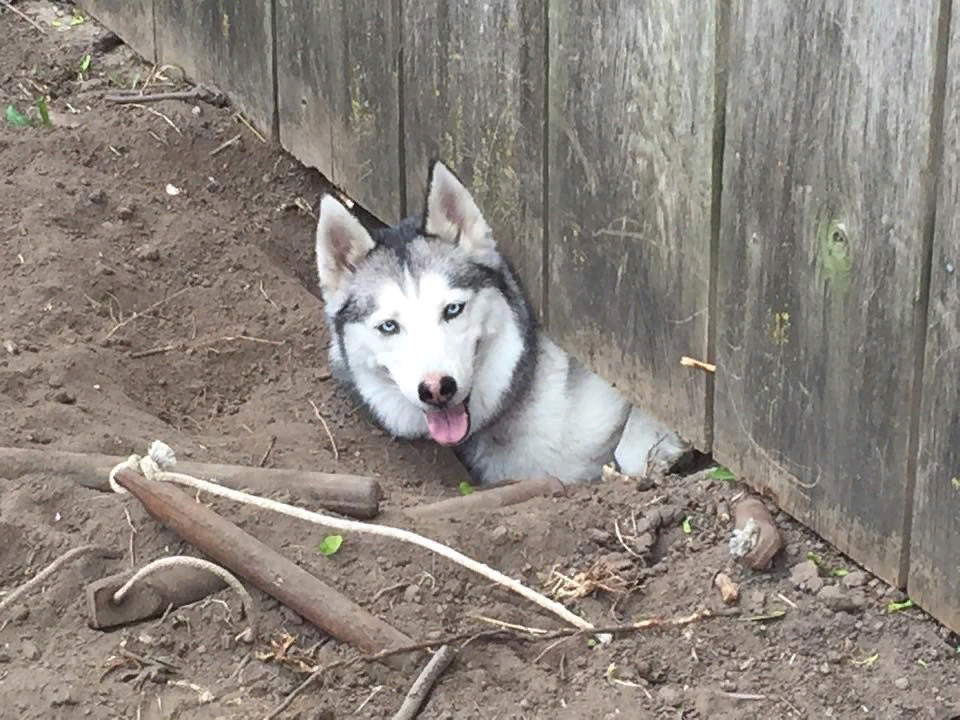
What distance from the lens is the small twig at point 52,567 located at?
2.68m

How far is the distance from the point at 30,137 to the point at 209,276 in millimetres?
1029

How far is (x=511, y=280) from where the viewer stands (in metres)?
4.21

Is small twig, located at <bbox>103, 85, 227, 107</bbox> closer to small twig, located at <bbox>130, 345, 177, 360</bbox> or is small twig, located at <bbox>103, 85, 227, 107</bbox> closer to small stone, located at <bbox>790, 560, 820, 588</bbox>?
small twig, located at <bbox>130, 345, 177, 360</bbox>

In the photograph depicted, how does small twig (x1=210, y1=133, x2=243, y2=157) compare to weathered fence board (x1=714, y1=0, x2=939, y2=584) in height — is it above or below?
below

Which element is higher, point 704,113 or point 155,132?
point 704,113

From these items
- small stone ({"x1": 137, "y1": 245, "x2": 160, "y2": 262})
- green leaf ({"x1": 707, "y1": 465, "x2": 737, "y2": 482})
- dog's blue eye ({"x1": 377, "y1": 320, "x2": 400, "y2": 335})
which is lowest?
dog's blue eye ({"x1": 377, "y1": 320, "x2": 400, "y2": 335})

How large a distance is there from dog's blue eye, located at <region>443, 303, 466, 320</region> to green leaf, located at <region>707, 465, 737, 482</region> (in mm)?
1158

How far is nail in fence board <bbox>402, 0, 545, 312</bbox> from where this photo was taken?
3750 mm

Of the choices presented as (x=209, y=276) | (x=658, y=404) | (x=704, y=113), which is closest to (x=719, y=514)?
(x=658, y=404)

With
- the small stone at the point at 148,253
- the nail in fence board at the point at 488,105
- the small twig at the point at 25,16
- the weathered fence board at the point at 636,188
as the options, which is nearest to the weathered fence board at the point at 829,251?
the weathered fence board at the point at 636,188

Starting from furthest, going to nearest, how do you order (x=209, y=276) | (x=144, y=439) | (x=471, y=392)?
(x=209, y=276)
(x=471, y=392)
(x=144, y=439)

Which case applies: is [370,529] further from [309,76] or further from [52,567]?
[309,76]

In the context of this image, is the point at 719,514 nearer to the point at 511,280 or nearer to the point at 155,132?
the point at 511,280

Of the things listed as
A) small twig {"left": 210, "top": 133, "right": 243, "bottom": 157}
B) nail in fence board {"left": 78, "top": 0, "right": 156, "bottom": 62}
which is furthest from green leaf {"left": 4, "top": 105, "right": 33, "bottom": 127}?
nail in fence board {"left": 78, "top": 0, "right": 156, "bottom": 62}
